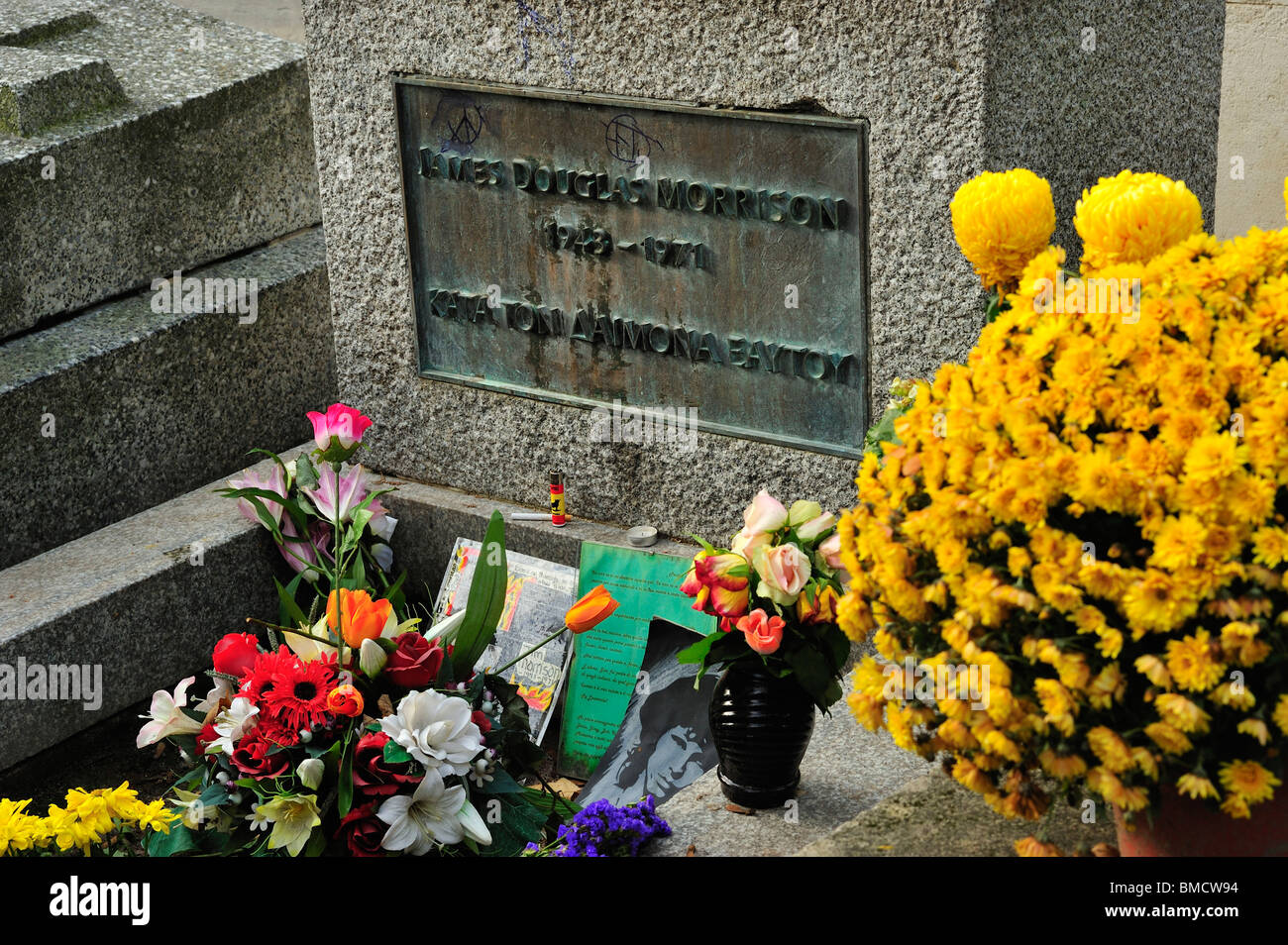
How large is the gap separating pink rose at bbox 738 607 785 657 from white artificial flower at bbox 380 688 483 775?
1.79 ft

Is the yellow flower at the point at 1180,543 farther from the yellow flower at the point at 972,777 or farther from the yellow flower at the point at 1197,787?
the yellow flower at the point at 972,777

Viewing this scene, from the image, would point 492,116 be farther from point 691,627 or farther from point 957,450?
point 957,450

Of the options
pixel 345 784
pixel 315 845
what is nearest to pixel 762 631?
pixel 345 784

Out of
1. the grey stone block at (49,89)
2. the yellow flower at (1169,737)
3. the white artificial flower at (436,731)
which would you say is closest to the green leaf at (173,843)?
the white artificial flower at (436,731)

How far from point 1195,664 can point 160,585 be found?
2842mm

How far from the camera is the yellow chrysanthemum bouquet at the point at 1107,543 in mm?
Answer: 1630

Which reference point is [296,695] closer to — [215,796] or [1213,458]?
[215,796]

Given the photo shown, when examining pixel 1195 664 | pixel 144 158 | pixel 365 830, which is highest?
pixel 144 158

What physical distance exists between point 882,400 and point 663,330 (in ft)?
1.96

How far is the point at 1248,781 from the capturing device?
65.0 inches

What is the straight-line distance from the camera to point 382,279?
13.5 feet

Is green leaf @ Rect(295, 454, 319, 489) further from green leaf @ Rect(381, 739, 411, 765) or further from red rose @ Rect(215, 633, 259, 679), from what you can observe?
green leaf @ Rect(381, 739, 411, 765)

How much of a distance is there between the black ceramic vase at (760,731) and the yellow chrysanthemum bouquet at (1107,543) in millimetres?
758
